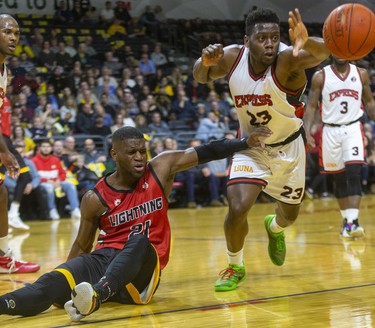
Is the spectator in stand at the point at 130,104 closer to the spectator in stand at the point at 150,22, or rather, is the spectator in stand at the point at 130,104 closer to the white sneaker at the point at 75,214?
the white sneaker at the point at 75,214

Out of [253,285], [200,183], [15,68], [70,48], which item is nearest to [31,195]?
[200,183]

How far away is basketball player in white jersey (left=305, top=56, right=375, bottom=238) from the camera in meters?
8.20

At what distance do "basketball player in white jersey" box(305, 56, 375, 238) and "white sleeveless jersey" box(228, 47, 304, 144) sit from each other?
276 cm

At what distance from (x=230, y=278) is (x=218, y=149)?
970 millimetres

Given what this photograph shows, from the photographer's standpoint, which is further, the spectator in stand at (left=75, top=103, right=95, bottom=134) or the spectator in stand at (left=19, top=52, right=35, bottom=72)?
the spectator in stand at (left=19, top=52, right=35, bottom=72)

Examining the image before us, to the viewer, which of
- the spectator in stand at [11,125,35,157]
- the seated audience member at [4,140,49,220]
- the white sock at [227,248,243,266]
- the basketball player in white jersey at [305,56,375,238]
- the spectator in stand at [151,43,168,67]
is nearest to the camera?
the white sock at [227,248,243,266]

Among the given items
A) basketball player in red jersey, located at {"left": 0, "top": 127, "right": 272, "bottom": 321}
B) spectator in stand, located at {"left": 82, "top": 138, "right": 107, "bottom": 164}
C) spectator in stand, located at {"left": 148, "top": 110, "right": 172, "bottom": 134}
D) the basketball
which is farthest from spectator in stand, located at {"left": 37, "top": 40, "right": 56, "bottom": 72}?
the basketball

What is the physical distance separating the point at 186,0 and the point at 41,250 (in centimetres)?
1299

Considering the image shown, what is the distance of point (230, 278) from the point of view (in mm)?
5234

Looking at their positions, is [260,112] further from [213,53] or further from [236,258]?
[236,258]

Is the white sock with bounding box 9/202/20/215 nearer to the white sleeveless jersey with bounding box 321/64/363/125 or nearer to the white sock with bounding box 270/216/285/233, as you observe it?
the white sleeveless jersey with bounding box 321/64/363/125

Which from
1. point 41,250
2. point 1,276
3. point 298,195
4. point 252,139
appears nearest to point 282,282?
point 298,195

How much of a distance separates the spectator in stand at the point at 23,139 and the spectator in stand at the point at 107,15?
21.4 ft

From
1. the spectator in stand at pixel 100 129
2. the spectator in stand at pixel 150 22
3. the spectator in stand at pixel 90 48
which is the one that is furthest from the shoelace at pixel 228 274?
the spectator in stand at pixel 150 22
